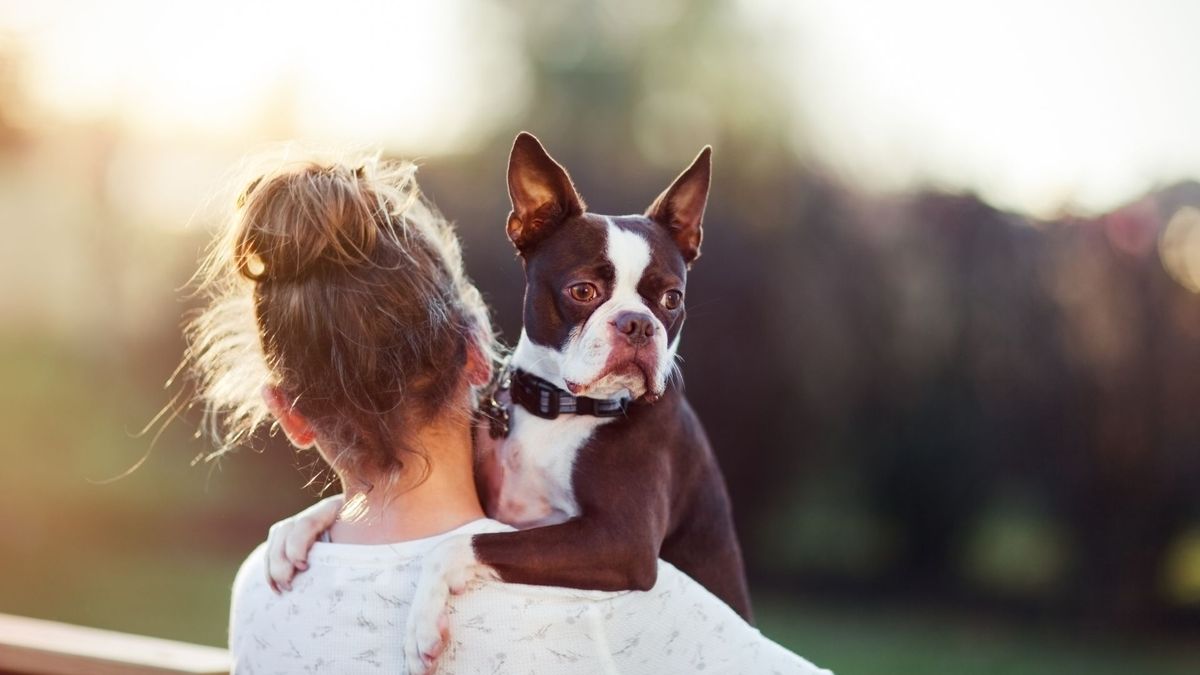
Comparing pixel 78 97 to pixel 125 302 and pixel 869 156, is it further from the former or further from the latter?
pixel 869 156

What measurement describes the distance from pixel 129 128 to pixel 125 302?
127 centimetres

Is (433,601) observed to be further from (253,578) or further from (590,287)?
(590,287)

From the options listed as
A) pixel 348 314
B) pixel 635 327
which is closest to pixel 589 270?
pixel 635 327

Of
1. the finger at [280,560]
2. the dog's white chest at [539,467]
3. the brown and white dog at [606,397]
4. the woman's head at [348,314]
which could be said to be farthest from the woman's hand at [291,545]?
the dog's white chest at [539,467]

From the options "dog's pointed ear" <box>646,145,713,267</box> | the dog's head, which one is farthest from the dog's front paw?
"dog's pointed ear" <box>646,145,713,267</box>

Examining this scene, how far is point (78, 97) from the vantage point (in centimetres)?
827

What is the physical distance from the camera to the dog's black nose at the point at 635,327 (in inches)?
93.4

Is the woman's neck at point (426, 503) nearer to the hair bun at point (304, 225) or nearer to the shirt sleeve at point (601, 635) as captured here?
the shirt sleeve at point (601, 635)

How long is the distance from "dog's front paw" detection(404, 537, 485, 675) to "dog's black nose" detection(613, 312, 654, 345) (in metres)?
0.69

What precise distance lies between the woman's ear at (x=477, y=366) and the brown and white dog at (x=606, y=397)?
0.92 ft

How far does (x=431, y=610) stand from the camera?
5.66 ft

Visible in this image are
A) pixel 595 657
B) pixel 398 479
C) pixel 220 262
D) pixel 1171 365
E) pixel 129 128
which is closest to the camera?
pixel 595 657

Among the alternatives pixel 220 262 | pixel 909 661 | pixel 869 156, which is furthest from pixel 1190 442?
pixel 220 262

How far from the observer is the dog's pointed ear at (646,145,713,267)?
2756mm
